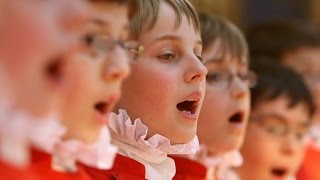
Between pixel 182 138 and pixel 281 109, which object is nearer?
pixel 182 138

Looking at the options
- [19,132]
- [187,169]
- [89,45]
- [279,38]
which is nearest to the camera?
[19,132]

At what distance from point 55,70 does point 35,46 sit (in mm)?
41

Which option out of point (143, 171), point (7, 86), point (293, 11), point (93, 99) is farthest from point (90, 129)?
point (293, 11)

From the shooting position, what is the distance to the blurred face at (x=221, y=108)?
4.29ft

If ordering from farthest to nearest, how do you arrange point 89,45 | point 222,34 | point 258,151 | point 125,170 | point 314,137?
point 314,137
point 258,151
point 222,34
point 125,170
point 89,45

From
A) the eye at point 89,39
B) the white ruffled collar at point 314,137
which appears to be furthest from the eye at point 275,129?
the eye at point 89,39

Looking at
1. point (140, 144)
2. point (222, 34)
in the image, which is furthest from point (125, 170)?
point (222, 34)

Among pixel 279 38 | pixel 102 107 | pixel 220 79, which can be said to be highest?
pixel 279 38

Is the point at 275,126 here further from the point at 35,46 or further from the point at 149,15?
the point at 35,46

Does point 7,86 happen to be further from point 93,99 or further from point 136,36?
point 136,36

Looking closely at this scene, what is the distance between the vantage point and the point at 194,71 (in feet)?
3.57

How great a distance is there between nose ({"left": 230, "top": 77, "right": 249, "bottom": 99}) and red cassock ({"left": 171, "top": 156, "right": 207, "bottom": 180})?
0.13 m

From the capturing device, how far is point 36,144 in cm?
73

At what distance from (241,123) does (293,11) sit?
5.79ft
